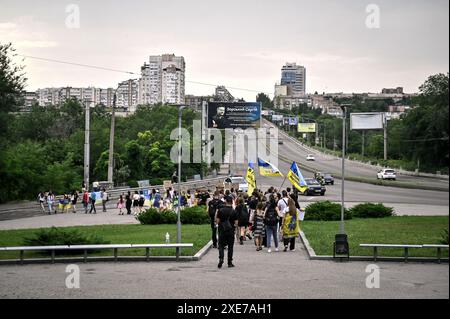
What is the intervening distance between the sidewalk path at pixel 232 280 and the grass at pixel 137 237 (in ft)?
5.12

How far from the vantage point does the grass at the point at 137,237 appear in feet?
64.0

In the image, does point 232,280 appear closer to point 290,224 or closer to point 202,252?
point 202,252

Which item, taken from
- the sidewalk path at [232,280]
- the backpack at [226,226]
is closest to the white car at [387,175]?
the sidewalk path at [232,280]

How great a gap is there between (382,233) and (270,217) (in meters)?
5.96

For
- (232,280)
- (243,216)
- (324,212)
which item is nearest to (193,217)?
(324,212)

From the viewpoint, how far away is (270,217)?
20547 millimetres

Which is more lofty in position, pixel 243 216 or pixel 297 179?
pixel 297 179

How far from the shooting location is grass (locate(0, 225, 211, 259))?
1950 centimetres

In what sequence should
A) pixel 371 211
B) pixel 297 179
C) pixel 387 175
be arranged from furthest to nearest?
pixel 387 175, pixel 371 211, pixel 297 179

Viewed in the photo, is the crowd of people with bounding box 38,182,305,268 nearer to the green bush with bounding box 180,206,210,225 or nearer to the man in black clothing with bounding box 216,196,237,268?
the man in black clothing with bounding box 216,196,237,268

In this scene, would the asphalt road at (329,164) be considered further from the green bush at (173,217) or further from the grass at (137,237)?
the grass at (137,237)

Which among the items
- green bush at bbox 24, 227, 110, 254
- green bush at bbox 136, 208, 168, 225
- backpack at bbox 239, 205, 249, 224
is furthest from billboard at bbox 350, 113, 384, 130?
green bush at bbox 136, 208, 168, 225

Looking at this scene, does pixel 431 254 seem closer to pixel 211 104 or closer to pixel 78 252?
pixel 78 252

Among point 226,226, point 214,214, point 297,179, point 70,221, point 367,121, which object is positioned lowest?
point 70,221
